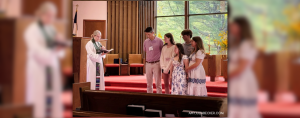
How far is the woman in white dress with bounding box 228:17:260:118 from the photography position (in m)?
1.61

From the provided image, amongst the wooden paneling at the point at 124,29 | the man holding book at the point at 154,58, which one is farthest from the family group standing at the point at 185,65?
the wooden paneling at the point at 124,29

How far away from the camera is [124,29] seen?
9.52 m

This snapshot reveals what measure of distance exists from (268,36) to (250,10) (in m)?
0.20

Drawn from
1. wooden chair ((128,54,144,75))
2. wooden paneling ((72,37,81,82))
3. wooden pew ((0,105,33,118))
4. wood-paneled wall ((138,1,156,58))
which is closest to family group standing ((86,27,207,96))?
wooden paneling ((72,37,81,82))

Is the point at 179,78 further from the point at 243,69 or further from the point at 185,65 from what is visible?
the point at 243,69

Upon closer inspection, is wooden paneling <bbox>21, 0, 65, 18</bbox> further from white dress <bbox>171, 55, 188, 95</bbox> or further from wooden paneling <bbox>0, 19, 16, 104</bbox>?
white dress <bbox>171, 55, 188, 95</bbox>

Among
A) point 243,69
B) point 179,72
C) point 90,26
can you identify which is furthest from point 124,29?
point 243,69

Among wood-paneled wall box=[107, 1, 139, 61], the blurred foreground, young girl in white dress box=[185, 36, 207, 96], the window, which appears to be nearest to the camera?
the blurred foreground

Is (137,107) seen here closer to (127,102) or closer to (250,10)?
(127,102)

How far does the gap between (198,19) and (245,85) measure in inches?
312

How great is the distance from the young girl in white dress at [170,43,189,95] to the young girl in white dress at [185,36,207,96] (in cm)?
9

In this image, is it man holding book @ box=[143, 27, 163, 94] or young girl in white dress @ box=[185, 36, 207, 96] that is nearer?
young girl in white dress @ box=[185, 36, 207, 96]

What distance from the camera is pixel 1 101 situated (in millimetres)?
1676

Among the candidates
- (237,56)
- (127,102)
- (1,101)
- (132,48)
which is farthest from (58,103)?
(132,48)
